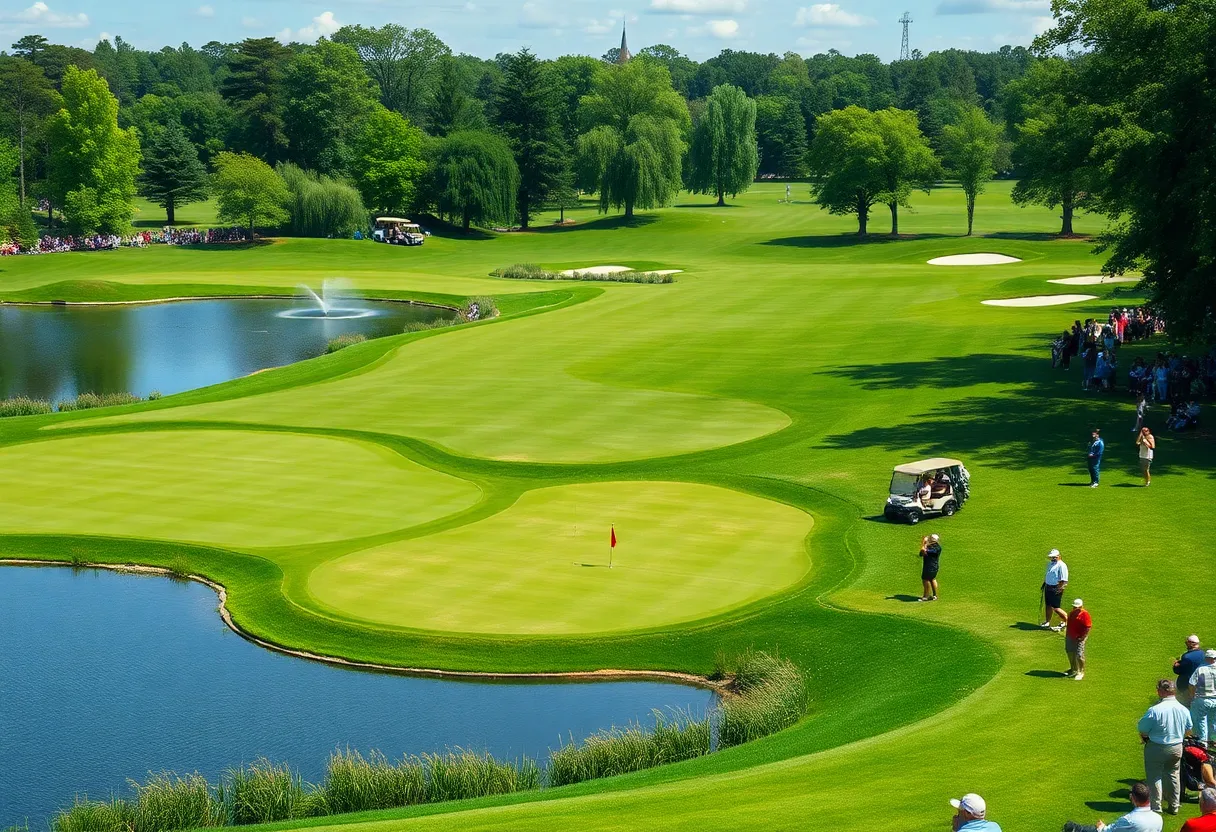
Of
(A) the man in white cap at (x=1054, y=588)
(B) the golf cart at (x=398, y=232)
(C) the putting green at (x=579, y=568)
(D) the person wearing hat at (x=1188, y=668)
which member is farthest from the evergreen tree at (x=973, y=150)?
(D) the person wearing hat at (x=1188, y=668)

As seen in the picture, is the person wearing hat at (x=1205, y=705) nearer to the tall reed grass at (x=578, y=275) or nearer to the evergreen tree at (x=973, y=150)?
the tall reed grass at (x=578, y=275)

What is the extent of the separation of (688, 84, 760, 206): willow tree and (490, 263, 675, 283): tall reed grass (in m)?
55.7

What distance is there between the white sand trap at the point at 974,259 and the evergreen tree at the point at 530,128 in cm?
4702

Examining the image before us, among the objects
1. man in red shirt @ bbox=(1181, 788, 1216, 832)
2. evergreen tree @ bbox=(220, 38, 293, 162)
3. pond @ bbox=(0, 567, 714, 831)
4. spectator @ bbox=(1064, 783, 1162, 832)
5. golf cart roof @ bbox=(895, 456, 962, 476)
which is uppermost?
evergreen tree @ bbox=(220, 38, 293, 162)

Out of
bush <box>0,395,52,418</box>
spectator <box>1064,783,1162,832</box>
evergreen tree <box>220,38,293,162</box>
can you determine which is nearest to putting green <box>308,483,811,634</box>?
spectator <box>1064,783,1162,832</box>

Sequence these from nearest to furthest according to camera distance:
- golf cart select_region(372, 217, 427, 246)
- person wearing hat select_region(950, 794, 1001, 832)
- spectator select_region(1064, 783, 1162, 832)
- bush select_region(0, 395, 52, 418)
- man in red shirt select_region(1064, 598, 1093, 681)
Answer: person wearing hat select_region(950, 794, 1001, 832), spectator select_region(1064, 783, 1162, 832), man in red shirt select_region(1064, 598, 1093, 681), bush select_region(0, 395, 52, 418), golf cart select_region(372, 217, 427, 246)

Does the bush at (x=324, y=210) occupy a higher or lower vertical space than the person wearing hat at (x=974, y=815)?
higher

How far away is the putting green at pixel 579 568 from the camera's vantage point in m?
28.9

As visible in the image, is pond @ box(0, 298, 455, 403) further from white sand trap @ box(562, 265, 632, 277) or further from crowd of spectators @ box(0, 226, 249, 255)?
crowd of spectators @ box(0, 226, 249, 255)

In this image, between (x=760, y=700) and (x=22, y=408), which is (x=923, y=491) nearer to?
(x=760, y=700)

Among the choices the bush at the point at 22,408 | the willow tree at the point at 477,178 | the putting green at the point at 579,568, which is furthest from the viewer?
the willow tree at the point at 477,178

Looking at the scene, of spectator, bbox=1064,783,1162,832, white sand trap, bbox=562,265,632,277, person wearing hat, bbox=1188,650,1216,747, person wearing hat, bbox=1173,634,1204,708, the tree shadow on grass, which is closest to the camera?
spectator, bbox=1064,783,1162,832

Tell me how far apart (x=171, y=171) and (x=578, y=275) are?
60404 millimetres

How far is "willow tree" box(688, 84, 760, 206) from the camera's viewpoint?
15675 cm
